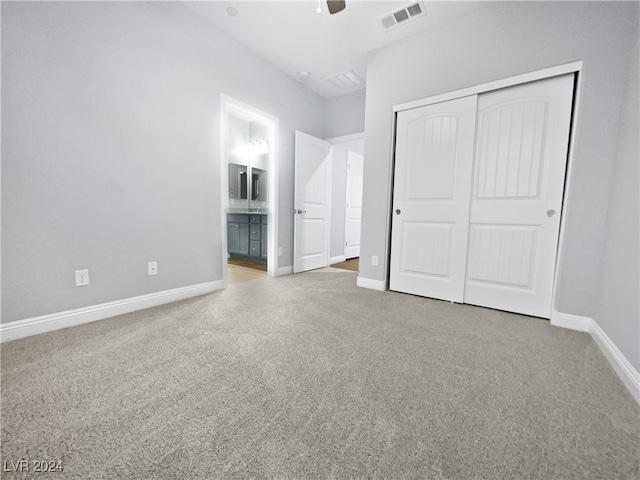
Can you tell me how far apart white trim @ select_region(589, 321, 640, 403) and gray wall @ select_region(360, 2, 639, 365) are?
0.07 meters

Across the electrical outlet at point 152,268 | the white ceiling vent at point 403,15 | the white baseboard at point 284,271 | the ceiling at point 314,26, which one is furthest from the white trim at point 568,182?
the electrical outlet at point 152,268

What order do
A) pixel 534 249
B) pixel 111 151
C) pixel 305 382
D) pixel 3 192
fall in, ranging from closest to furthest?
pixel 305 382 → pixel 3 192 → pixel 111 151 → pixel 534 249

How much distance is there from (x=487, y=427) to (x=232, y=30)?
3654 millimetres

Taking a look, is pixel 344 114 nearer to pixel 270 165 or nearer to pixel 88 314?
pixel 270 165

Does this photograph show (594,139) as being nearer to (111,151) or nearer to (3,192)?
(111,151)

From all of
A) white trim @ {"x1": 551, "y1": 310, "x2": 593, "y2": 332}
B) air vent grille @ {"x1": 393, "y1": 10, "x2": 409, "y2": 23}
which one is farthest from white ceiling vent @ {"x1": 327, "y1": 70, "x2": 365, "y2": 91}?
white trim @ {"x1": 551, "y1": 310, "x2": 593, "y2": 332}

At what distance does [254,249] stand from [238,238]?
53cm

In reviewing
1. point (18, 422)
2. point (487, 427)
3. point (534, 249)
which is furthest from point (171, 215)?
point (534, 249)

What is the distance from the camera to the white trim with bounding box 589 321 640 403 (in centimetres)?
120

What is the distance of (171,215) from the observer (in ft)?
7.70

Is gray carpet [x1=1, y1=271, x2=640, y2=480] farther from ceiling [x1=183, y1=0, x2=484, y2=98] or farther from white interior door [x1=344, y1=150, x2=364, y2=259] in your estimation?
white interior door [x1=344, y1=150, x2=364, y2=259]

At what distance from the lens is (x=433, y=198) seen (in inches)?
101

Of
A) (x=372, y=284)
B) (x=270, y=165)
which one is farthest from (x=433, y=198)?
(x=270, y=165)

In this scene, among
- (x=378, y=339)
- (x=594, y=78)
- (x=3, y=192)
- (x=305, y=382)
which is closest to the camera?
(x=305, y=382)
